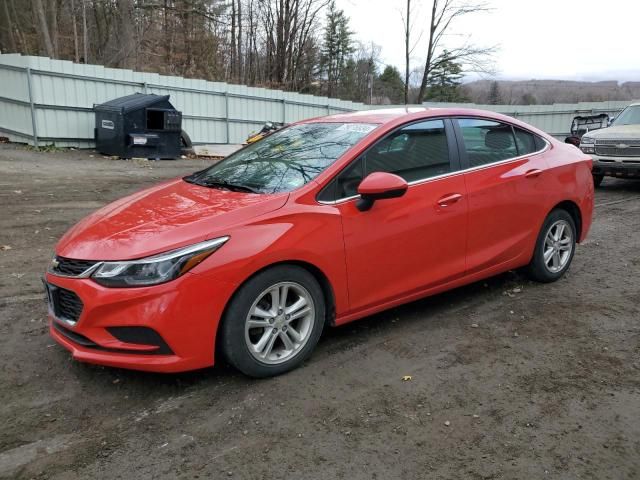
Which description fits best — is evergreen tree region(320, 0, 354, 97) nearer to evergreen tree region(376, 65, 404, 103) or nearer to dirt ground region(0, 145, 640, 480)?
evergreen tree region(376, 65, 404, 103)

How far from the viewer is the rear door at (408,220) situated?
354cm

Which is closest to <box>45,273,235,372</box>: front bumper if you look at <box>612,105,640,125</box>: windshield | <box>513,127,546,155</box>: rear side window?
<box>513,127,546,155</box>: rear side window

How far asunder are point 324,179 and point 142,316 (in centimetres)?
143

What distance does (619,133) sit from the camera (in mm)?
10906

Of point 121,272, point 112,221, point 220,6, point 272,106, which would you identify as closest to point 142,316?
point 121,272

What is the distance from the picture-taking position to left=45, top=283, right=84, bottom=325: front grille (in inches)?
118

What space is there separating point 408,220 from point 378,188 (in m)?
0.46

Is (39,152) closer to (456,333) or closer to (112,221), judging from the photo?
(112,221)

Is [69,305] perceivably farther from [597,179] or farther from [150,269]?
[597,179]

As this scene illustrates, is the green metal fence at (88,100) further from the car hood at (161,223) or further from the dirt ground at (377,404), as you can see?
the car hood at (161,223)

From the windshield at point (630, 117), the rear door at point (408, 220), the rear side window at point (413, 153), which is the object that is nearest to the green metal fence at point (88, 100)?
the windshield at point (630, 117)

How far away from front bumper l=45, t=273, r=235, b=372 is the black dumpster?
1123cm

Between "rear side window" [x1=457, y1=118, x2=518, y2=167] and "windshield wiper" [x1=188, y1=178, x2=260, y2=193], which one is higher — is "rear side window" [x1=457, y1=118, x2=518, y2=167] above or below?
above

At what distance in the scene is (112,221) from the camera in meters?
3.36
